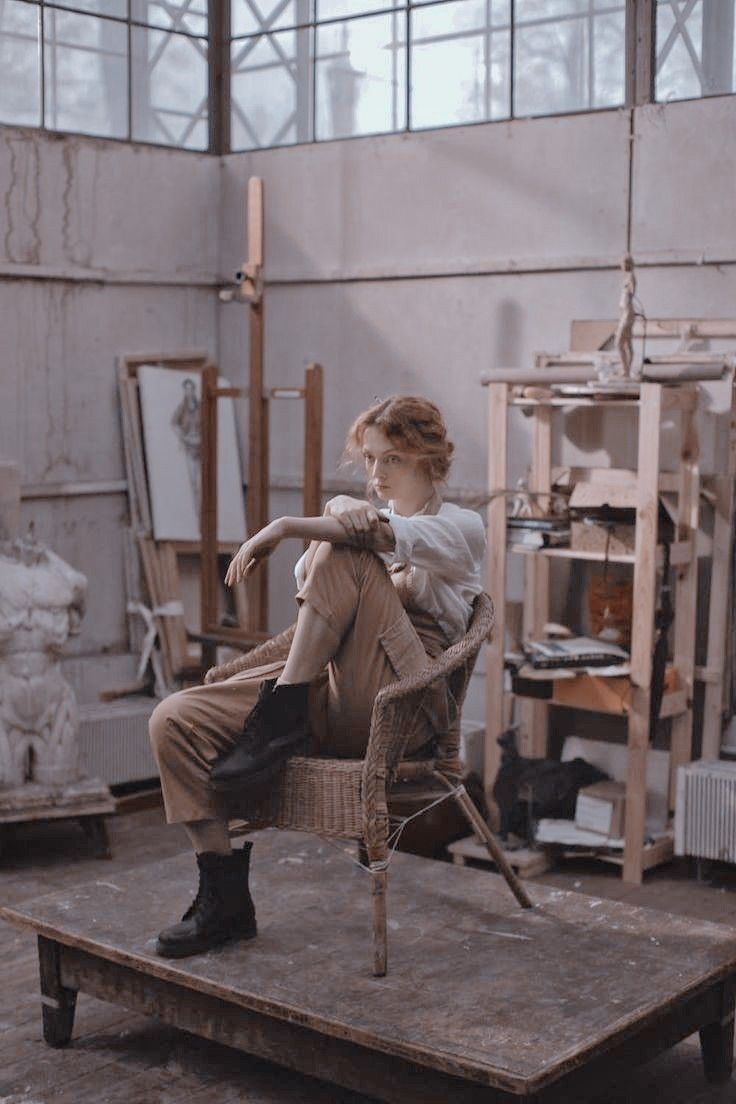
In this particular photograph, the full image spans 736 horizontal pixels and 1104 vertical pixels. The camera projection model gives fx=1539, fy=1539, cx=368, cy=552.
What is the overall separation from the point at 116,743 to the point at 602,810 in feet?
6.53

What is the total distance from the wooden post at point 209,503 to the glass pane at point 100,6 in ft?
5.27

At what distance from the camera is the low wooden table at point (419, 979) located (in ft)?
9.91

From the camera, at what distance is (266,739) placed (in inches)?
136

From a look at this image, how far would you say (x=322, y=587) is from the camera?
336cm

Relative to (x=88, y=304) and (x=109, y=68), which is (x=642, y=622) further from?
(x=109, y=68)

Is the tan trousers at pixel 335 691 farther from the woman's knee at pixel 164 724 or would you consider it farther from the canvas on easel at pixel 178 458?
the canvas on easel at pixel 178 458

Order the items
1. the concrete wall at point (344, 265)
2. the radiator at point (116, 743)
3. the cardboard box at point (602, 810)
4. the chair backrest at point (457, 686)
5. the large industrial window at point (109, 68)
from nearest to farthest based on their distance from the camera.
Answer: the chair backrest at point (457, 686) → the cardboard box at point (602, 810) → the concrete wall at point (344, 265) → the radiator at point (116, 743) → the large industrial window at point (109, 68)

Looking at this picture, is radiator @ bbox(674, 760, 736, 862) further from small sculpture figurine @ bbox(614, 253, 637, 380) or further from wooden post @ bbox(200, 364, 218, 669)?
wooden post @ bbox(200, 364, 218, 669)

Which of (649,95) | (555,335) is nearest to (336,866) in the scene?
(555,335)

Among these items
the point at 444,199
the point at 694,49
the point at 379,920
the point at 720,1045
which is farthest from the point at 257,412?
the point at 720,1045

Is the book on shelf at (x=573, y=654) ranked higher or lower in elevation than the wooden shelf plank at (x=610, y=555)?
lower

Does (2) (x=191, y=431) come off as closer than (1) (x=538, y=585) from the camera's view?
No

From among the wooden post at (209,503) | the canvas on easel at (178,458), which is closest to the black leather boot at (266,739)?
the wooden post at (209,503)

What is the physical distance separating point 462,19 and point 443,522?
3.12 metres
